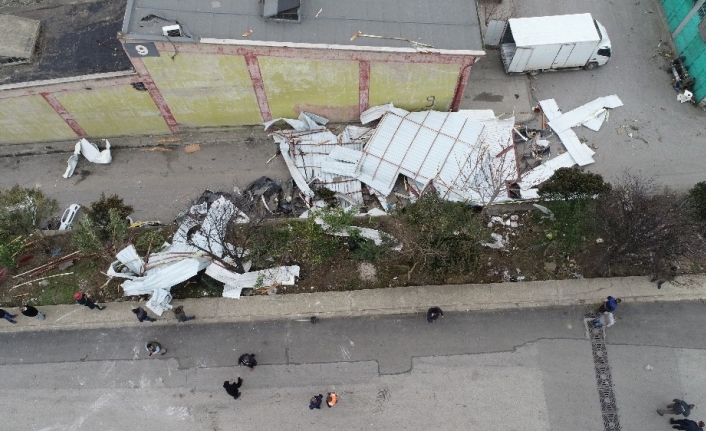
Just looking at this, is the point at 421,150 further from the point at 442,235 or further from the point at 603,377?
the point at 603,377

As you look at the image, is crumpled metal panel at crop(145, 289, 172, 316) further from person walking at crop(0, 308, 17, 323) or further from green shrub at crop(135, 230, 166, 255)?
person walking at crop(0, 308, 17, 323)

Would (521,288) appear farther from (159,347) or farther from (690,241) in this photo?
(159,347)

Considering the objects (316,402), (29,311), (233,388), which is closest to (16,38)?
(29,311)

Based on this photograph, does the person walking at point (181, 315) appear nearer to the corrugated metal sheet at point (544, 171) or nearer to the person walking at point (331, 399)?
the person walking at point (331, 399)

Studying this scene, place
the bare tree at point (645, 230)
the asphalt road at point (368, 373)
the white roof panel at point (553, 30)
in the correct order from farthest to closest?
the white roof panel at point (553, 30)
the asphalt road at point (368, 373)
the bare tree at point (645, 230)

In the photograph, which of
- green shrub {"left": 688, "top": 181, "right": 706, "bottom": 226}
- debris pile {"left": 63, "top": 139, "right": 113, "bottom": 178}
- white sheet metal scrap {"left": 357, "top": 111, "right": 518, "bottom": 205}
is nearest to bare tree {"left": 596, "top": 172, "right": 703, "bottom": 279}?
green shrub {"left": 688, "top": 181, "right": 706, "bottom": 226}

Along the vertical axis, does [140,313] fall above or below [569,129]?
below

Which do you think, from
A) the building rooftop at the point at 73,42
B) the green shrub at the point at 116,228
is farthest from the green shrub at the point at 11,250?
the building rooftop at the point at 73,42
